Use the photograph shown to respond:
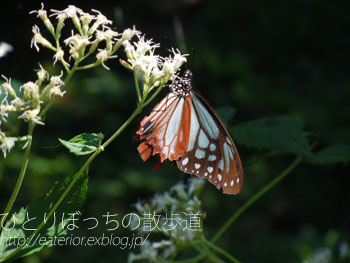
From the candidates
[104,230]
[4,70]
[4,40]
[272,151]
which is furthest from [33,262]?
[272,151]

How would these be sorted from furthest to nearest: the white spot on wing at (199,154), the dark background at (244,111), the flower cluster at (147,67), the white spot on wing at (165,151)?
the dark background at (244,111) → the white spot on wing at (199,154) → the white spot on wing at (165,151) → the flower cluster at (147,67)

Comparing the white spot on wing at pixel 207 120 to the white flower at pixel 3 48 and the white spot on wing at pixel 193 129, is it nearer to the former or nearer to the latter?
the white spot on wing at pixel 193 129

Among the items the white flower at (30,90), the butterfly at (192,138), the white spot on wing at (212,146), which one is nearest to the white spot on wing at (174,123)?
the butterfly at (192,138)

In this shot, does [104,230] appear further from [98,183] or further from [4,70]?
[4,70]

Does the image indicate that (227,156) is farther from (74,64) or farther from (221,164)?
(74,64)

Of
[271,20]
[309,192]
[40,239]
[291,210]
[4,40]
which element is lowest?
[291,210]

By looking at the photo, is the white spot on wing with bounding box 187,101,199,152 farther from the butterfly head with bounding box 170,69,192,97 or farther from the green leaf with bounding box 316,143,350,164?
the green leaf with bounding box 316,143,350,164
